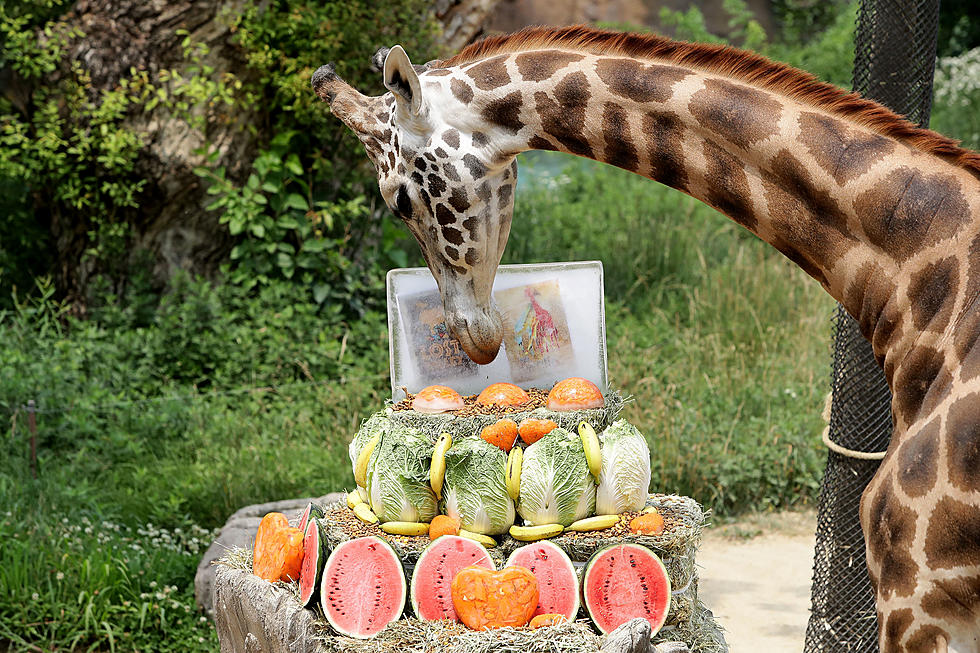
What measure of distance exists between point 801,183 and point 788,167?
52 millimetres

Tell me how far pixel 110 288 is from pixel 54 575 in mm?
4131

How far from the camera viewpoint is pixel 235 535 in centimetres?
527

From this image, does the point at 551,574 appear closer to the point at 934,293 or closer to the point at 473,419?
the point at 473,419

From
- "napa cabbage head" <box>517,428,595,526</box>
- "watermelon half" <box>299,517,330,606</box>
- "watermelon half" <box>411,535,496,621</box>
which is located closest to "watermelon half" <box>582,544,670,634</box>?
"napa cabbage head" <box>517,428,595,526</box>

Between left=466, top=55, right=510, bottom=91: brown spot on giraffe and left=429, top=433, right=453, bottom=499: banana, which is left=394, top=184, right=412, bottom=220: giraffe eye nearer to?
left=466, top=55, right=510, bottom=91: brown spot on giraffe

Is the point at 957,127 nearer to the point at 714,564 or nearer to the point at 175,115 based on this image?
the point at 714,564

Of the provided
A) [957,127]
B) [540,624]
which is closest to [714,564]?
[540,624]

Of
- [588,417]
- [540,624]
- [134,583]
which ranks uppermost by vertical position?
[588,417]

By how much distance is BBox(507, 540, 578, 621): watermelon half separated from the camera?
3781 millimetres

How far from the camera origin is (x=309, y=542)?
4.04 metres

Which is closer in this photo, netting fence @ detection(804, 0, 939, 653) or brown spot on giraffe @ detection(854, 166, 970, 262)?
brown spot on giraffe @ detection(854, 166, 970, 262)

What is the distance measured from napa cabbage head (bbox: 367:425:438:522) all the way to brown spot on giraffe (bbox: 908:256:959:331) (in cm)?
222

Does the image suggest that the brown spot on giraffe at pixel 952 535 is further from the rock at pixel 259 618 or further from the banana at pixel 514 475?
the rock at pixel 259 618

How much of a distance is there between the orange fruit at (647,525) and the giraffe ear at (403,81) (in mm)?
1996
